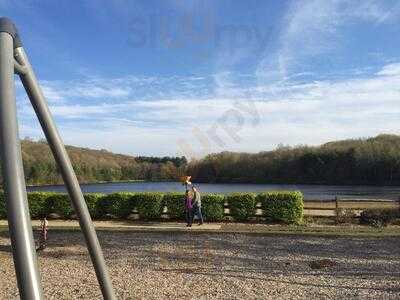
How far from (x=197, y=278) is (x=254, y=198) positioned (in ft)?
33.4

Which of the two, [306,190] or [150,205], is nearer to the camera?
[150,205]

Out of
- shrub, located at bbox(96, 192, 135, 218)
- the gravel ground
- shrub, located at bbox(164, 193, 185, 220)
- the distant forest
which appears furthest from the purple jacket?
the distant forest

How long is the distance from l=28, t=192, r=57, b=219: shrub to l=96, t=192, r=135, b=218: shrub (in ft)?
6.48

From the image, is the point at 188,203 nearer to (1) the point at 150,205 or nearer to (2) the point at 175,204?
(2) the point at 175,204

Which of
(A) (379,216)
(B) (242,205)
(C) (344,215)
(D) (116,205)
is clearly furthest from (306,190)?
(D) (116,205)

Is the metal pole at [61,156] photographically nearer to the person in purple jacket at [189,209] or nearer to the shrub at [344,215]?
the person in purple jacket at [189,209]

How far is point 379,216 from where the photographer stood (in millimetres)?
19219

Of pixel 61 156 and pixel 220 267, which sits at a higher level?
pixel 61 156

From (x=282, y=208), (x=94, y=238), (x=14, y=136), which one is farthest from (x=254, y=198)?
(x=14, y=136)

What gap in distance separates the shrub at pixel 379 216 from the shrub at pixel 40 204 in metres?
11.6

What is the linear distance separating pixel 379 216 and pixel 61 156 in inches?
629

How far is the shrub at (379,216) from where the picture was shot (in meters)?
19.0

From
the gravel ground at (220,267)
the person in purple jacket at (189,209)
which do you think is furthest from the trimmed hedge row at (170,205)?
the gravel ground at (220,267)

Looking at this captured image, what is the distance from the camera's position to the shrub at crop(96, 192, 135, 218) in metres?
20.7
